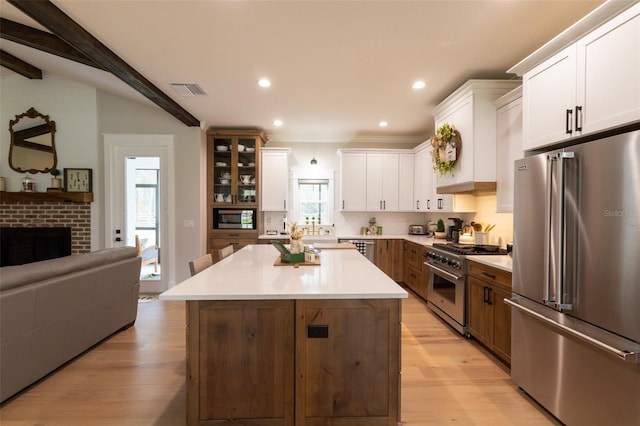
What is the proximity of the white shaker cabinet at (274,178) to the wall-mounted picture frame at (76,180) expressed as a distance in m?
2.71

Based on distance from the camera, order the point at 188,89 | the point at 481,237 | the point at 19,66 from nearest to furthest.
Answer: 1. the point at 188,89
2. the point at 481,237
3. the point at 19,66

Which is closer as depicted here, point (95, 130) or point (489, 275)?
point (489, 275)

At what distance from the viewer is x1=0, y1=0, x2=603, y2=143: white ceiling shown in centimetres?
212

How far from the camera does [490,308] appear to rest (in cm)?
266

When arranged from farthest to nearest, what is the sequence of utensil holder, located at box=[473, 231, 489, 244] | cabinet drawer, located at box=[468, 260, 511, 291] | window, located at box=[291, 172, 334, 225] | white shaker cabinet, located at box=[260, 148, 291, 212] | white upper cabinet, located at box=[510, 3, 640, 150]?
1. window, located at box=[291, 172, 334, 225]
2. white shaker cabinet, located at box=[260, 148, 291, 212]
3. utensil holder, located at box=[473, 231, 489, 244]
4. cabinet drawer, located at box=[468, 260, 511, 291]
5. white upper cabinet, located at box=[510, 3, 640, 150]

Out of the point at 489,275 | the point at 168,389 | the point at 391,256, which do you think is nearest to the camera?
the point at 168,389

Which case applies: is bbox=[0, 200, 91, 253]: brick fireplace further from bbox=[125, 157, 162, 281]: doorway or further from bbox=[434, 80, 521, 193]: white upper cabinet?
bbox=[434, 80, 521, 193]: white upper cabinet

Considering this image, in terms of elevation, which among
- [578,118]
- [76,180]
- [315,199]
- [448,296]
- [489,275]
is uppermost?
[578,118]

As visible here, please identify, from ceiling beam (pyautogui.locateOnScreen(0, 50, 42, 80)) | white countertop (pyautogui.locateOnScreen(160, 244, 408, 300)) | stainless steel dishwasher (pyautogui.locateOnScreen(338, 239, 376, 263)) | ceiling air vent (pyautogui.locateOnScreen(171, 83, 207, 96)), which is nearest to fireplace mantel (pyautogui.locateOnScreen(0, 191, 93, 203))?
ceiling beam (pyautogui.locateOnScreen(0, 50, 42, 80))

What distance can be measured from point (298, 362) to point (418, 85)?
3.11m

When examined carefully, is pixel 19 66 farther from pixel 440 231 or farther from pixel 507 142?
pixel 440 231

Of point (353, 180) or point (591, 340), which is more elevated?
point (353, 180)

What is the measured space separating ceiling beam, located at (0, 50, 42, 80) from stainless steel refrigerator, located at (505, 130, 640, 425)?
6.32 m

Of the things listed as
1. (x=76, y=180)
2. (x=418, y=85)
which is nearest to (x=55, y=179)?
(x=76, y=180)
